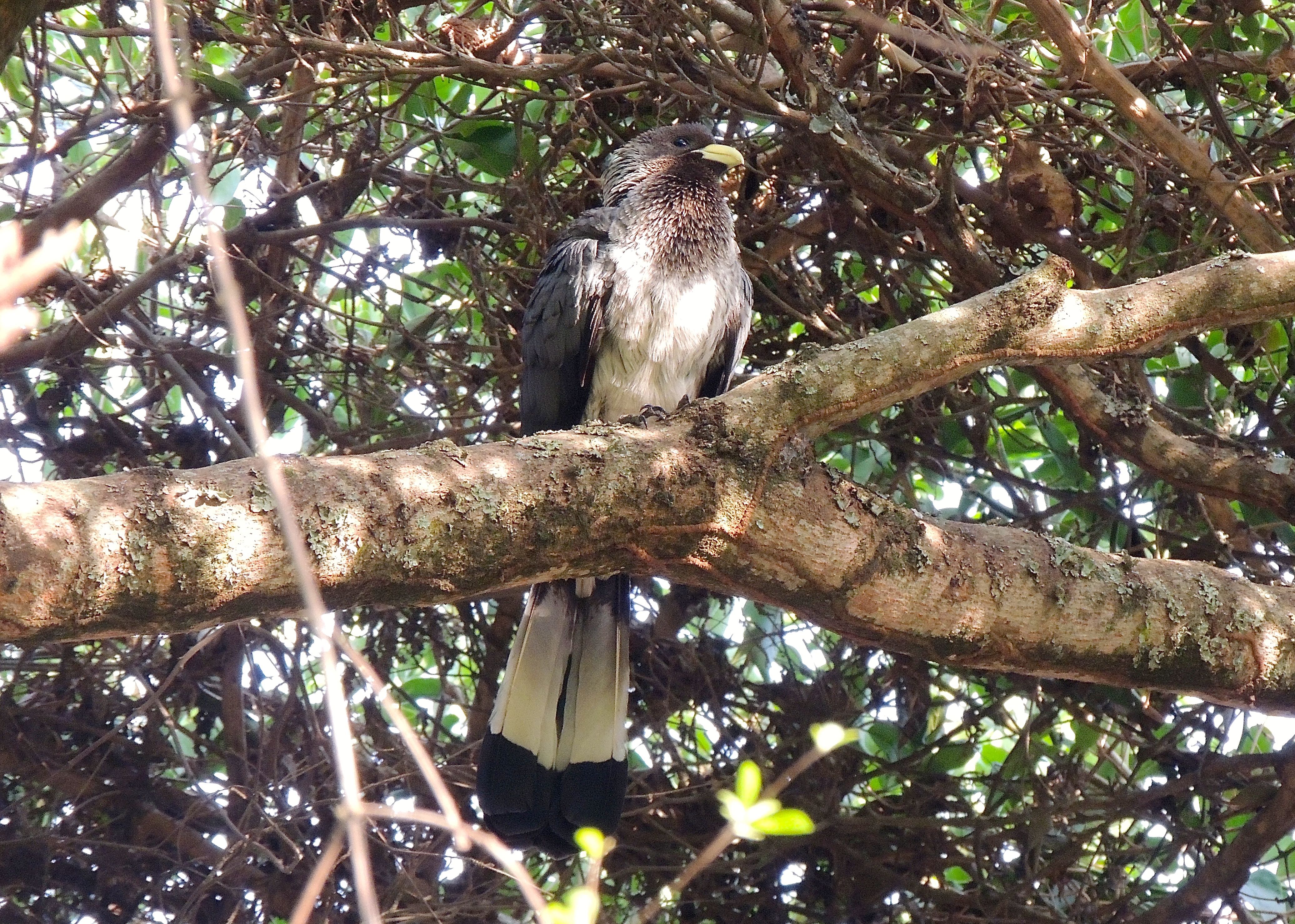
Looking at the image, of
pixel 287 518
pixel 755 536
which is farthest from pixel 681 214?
pixel 287 518

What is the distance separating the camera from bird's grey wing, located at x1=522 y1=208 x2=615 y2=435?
12.3 feet

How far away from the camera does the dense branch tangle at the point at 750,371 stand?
139 inches

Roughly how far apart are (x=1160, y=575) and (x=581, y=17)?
7.35 ft

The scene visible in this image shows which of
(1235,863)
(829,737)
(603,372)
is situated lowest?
(829,737)

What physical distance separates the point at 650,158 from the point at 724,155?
1.06ft

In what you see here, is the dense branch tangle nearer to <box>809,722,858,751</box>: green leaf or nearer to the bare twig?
<box>809,722,858,751</box>: green leaf

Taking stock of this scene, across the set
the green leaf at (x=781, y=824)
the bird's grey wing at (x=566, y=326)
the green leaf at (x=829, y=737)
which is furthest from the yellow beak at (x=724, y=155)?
the green leaf at (x=781, y=824)

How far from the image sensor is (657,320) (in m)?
3.84

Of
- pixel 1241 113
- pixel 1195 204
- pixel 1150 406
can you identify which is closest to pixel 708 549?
pixel 1150 406

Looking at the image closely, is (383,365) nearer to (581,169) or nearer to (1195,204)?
(581,169)

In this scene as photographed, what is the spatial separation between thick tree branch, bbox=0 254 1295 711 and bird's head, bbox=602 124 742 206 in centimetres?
173

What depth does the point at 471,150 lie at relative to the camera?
3.75 meters

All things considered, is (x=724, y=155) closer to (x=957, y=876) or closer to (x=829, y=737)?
(x=957, y=876)

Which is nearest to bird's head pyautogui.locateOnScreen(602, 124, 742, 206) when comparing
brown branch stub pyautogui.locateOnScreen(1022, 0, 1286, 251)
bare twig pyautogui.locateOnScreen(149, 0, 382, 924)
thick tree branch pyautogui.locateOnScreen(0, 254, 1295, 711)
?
brown branch stub pyautogui.locateOnScreen(1022, 0, 1286, 251)
